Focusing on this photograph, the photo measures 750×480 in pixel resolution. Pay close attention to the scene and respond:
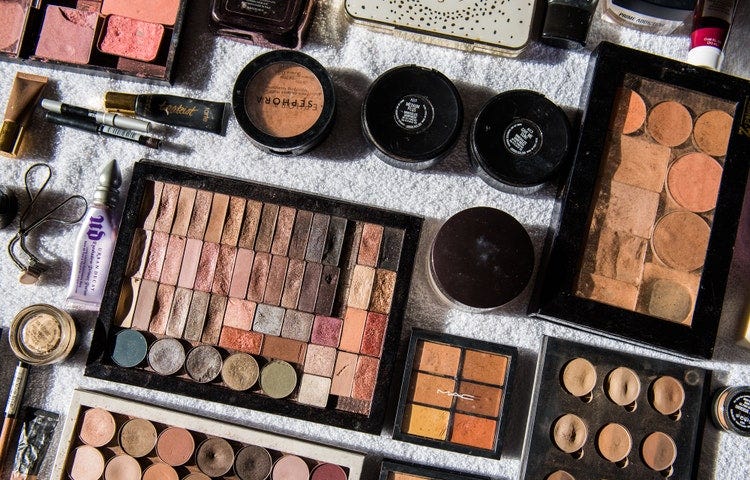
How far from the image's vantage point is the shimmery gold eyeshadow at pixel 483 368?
1.23 m

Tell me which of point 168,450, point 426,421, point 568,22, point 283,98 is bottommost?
Result: point 168,450

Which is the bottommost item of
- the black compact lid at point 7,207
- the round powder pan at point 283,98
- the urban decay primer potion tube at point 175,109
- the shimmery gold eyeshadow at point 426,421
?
the shimmery gold eyeshadow at point 426,421

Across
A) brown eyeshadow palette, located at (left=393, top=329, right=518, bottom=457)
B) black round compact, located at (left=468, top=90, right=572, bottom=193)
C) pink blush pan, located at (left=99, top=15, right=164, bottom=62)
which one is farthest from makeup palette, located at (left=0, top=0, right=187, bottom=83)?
brown eyeshadow palette, located at (left=393, top=329, right=518, bottom=457)

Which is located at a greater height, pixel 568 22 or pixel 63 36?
pixel 568 22

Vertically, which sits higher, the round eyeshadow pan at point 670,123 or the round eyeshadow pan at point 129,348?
the round eyeshadow pan at point 670,123

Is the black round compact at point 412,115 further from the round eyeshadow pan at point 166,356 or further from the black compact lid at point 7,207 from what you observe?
the black compact lid at point 7,207

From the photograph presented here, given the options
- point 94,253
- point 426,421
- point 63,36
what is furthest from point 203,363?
point 63,36

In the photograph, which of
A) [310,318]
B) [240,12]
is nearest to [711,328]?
[310,318]

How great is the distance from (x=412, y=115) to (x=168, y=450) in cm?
69

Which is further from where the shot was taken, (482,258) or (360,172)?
(360,172)

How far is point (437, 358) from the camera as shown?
1232 millimetres

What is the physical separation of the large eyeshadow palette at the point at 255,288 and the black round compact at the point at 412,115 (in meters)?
0.11

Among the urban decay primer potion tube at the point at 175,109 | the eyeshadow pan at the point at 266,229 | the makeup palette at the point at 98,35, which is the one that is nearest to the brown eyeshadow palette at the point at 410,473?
the eyeshadow pan at the point at 266,229

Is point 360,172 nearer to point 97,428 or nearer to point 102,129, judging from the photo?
point 102,129
